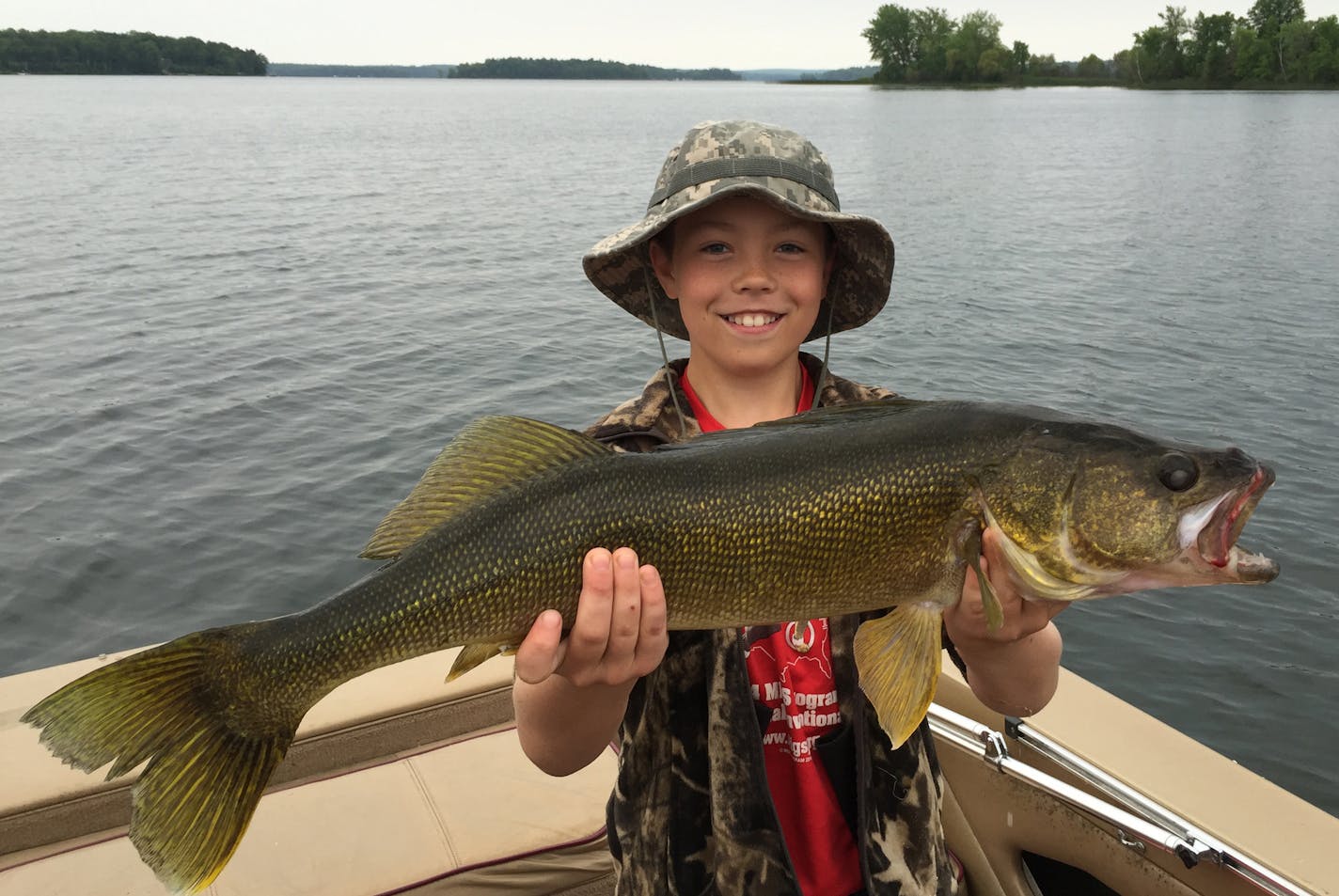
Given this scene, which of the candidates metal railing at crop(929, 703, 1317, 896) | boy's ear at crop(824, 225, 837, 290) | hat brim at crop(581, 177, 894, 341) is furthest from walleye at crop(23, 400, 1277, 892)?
metal railing at crop(929, 703, 1317, 896)

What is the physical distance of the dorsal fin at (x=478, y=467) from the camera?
95.3 inches

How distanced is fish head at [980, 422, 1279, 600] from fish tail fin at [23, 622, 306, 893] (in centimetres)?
171

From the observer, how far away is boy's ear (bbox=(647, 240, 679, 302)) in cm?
333

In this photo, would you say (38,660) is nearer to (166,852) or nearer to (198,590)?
(198,590)

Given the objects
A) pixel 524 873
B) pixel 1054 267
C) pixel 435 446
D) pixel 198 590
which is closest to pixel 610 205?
pixel 1054 267

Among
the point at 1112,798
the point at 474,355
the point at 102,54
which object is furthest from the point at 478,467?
the point at 102,54

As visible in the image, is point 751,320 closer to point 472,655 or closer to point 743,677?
point 743,677

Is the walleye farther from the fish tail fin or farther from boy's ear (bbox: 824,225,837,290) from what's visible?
boy's ear (bbox: 824,225,837,290)

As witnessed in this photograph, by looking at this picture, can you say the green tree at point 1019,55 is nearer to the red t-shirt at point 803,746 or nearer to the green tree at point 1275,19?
the green tree at point 1275,19

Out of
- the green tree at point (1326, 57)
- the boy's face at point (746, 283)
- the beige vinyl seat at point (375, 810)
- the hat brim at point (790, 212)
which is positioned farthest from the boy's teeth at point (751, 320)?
the green tree at point (1326, 57)

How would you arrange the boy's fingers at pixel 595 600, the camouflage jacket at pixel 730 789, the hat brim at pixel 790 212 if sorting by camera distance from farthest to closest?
the hat brim at pixel 790 212, the camouflage jacket at pixel 730 789, the boy's fingers at pixel 595 600

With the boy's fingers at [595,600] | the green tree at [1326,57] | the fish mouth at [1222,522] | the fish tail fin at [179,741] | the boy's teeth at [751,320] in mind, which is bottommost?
the fish tail fin at [179,741]

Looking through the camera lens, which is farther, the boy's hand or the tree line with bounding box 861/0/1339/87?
the tree line with bounding box 861/0/1339/87

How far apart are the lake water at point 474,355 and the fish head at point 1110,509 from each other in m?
5.01
